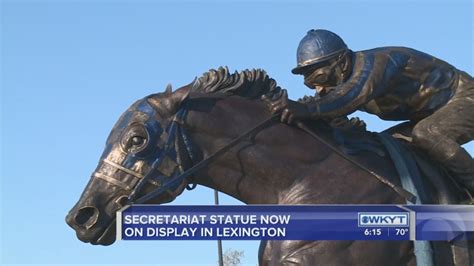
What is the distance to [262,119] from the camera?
22.4 ft

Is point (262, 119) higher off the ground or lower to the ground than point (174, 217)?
higher

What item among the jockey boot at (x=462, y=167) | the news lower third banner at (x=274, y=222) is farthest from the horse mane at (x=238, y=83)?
the jockey boot at (x=462, y=167)

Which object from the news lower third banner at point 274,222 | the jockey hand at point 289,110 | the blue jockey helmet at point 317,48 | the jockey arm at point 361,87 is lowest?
the news lower third banner at point 274,222

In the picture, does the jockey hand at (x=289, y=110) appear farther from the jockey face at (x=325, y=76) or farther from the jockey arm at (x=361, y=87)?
the jockey face at (x=325, y=76)

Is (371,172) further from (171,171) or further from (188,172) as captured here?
(171,171)

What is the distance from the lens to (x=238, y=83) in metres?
6.97

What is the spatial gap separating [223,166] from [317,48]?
1091 mm

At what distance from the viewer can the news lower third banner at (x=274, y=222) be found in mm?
6191

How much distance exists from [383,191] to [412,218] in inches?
12.9

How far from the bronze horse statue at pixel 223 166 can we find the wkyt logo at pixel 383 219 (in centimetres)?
18

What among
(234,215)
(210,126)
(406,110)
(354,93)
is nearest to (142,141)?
(210,126)

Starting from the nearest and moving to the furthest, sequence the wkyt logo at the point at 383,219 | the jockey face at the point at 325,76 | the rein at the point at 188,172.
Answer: the wkyt logo at the point at 383,219, the rein at the point at 188,172, the jockey face at the point at 325,76

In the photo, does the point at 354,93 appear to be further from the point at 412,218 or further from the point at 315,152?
the point at 412,218

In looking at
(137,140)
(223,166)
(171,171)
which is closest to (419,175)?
(223,166)
